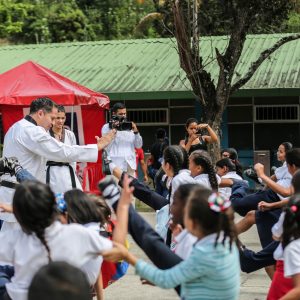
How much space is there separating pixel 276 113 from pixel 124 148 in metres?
7.21

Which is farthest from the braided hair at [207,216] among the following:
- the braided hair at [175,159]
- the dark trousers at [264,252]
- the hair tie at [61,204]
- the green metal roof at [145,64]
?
the green metal roof at [145,64]

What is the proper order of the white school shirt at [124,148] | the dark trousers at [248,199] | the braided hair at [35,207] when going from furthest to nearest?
the white school shirt at [124,148] < the dark trousers at [248,199] < the braided hair at [35,207]

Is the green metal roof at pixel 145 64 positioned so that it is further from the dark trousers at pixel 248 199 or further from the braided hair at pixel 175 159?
the braided hair at pixel 175 159

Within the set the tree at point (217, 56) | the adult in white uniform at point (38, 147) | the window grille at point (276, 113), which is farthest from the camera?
the window grille at point (276, 113)

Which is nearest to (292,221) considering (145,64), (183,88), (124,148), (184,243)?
(184,243)

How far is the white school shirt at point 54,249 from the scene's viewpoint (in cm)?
448

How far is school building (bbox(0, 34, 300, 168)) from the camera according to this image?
18141mm

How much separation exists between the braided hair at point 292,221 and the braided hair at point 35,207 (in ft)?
4.81

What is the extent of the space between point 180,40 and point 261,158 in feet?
16.1

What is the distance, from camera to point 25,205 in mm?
4473

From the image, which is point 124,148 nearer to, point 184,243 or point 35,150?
point 35,150

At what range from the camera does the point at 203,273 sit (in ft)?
13.9

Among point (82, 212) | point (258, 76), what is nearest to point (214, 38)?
point (258, 76)

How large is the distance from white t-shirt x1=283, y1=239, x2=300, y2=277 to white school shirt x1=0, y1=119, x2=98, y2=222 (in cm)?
251
